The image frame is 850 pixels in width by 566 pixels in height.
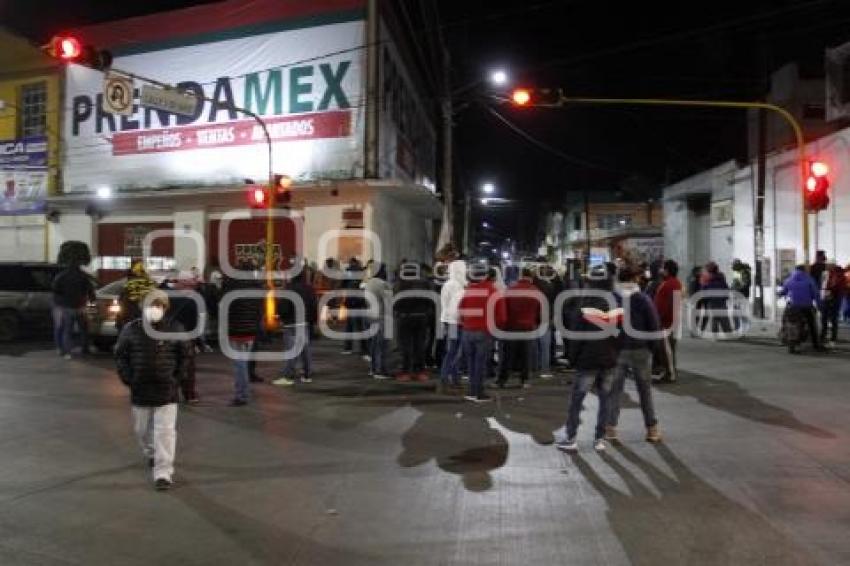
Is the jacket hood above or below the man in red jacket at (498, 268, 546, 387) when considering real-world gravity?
above

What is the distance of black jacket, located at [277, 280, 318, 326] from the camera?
12141 millimetres

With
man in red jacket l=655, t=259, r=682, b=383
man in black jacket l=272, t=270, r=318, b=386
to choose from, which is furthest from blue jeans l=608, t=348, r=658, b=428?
man in black jacket l=272, t=270, r=318, b=386

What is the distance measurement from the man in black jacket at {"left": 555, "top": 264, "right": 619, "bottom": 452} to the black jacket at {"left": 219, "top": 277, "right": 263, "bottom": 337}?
4.27 metres

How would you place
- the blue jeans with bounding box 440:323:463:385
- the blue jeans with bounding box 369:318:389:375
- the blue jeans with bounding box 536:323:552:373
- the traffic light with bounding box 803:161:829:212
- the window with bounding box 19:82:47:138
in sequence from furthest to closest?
the window with bounding box 19:82:47:138 → the traffic light with bounding box 803:161:829:212 → the blue jeans with bounding box 536:323:552:373 → the blue jeans with bounding box 369:318:389:375 → the blue jeans with bounding box 440:323:463:385

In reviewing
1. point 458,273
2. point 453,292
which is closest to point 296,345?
point 453,292

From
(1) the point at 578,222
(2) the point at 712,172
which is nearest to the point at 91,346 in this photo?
(2) the point at 712,172

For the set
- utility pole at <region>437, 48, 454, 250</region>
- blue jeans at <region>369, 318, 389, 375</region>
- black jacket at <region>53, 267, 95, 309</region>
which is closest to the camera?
blue jeans at <region>369, 318, 389, 375</region>

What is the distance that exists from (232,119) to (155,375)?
1778 centimetres

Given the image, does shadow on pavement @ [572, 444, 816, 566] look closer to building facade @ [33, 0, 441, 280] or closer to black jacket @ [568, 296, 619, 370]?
black jacket @ [568, 296, 619, 370]

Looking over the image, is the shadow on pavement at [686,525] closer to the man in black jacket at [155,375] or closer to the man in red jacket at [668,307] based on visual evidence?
the man in black jacket at [155,375]

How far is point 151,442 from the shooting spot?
733 cm

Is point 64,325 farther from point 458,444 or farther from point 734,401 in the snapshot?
Result: point 734,401

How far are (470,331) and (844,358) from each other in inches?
311

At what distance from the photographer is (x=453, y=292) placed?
1199 cm
